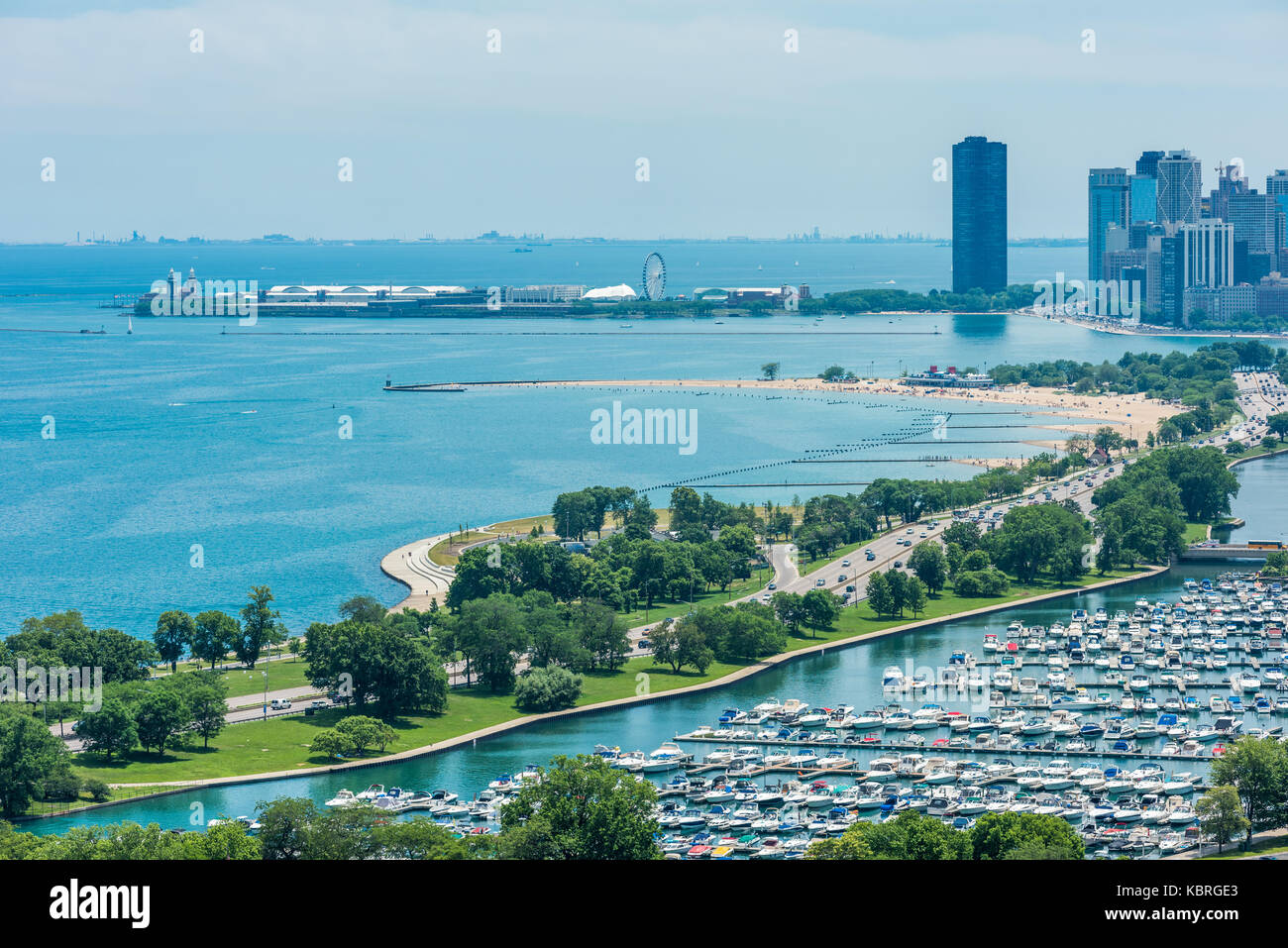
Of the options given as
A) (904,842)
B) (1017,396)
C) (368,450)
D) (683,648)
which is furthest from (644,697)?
(1017,396)

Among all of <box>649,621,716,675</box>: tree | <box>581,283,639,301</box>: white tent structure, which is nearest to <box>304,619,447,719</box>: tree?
<box>649,621,716,675</box>: tree

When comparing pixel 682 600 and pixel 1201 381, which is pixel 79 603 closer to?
pixel 682 600

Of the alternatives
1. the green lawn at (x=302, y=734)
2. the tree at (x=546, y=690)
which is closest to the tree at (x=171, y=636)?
the green lawn at (x=302, y=734)

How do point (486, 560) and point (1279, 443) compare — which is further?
point (1279, 443)

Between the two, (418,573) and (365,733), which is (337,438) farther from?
(365,733)

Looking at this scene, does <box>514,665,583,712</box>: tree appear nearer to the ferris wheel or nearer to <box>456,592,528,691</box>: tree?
<box>456,592,528,691</box>: tree
